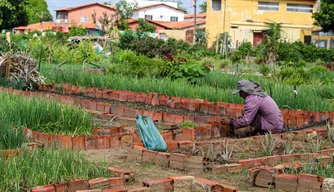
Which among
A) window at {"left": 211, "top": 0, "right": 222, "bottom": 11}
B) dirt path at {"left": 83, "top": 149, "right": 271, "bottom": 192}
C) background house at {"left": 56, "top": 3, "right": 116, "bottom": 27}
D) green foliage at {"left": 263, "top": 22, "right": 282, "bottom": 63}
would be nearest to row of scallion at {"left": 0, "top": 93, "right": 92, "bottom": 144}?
dirt path at {"left": 83, "top": 149, "right": 271, "bottom": 192}

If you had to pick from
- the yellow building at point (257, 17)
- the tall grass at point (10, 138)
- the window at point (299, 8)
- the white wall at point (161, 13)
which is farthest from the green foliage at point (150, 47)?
the white wall at point (161, 13)

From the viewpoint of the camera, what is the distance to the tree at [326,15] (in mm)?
36594

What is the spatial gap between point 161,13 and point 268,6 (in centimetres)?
3488

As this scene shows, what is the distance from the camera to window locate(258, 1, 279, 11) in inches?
1797

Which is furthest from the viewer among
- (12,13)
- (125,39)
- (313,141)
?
(12,13)

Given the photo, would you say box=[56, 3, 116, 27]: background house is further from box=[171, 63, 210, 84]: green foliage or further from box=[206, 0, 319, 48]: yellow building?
box=[171, 63, 210, 84]: green foliage

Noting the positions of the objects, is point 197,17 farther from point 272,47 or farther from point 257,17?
point 272,47

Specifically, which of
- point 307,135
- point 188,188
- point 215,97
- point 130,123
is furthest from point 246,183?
point 215,97

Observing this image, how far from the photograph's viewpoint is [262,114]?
7988 mm

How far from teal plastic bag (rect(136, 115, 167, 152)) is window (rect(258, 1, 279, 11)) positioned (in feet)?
132

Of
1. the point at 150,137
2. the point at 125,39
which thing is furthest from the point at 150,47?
the point at 150,137

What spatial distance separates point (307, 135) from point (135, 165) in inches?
105

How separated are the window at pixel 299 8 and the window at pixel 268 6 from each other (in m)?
0.91

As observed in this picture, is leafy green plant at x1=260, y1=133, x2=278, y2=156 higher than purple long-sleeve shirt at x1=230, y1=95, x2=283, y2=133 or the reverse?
the reverse
